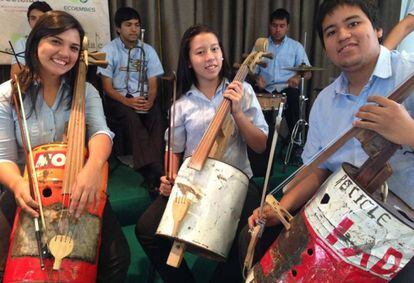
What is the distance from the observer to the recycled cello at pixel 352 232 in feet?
2.30

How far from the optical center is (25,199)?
3.11 feet

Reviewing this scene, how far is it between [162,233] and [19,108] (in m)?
0.67

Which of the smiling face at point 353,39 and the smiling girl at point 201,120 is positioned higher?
the smiling face at point 353,39

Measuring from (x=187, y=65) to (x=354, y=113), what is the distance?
2.50ft

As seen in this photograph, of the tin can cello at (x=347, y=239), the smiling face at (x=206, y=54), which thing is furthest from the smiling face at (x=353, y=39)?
the smiling face at (x=206, y=54)

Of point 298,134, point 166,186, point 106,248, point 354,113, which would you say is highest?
point 354,113

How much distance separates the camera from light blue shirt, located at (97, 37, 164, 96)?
2.65 meters

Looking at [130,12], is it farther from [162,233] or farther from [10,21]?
[162,233]

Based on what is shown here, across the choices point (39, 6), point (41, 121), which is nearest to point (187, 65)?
point (41, 121)

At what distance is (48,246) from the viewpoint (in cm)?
88

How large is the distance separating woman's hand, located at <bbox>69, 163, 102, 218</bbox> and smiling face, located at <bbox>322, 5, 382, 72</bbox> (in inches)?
33.0

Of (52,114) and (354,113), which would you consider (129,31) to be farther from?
(354,113)

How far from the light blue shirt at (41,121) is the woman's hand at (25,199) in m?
0.21

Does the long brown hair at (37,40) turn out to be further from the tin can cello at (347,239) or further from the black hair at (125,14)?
the black hair at (125,14)
